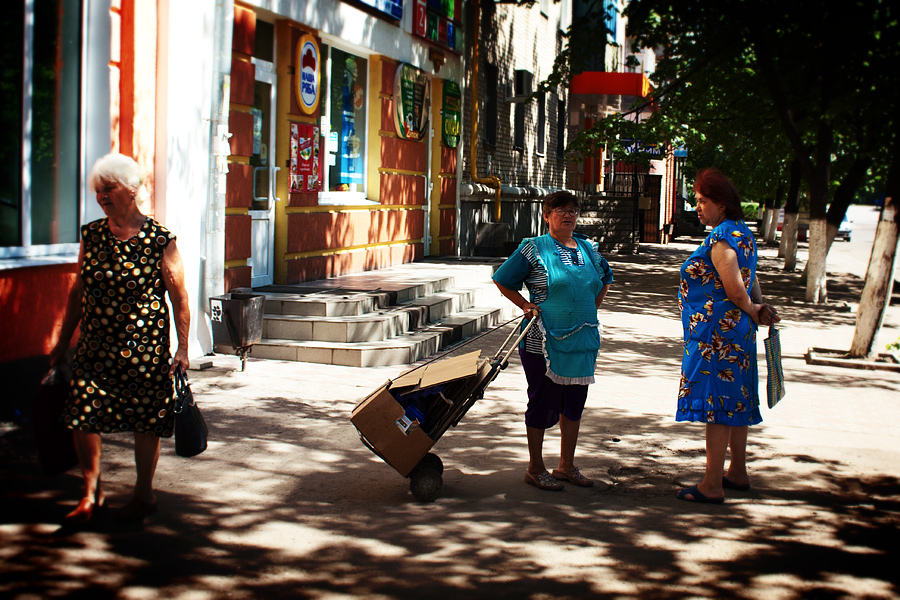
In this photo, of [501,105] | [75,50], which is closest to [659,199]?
[501,105]

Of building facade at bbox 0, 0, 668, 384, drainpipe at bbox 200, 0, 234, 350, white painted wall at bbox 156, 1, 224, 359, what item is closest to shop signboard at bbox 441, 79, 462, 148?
building facade at bbox 0, 0, 668, 384

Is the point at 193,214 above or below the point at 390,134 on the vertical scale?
below

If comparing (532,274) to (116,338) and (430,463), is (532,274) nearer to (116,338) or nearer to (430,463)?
(430,463)

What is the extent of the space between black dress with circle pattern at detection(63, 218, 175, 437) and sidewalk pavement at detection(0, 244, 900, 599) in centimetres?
55

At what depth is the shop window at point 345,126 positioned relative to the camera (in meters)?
12.3

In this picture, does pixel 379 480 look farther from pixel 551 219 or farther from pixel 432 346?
pixel 432 346

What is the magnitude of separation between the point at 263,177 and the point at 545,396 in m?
6.27

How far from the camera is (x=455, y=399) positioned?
5020 mm

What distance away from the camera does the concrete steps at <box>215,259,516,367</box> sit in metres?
8.92

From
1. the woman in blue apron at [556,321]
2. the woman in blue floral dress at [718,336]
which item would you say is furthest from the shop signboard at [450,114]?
the woman in blue floral dress at [718,336]

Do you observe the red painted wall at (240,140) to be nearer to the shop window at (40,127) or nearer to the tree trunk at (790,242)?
the shop window at (40,127)

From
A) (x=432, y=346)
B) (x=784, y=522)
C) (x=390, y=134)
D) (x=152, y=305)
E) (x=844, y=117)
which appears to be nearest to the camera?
(x=152, y=305)

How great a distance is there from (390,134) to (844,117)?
6191 millimetres

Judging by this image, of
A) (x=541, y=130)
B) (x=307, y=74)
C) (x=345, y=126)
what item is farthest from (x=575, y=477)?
(x=541, y=130)
